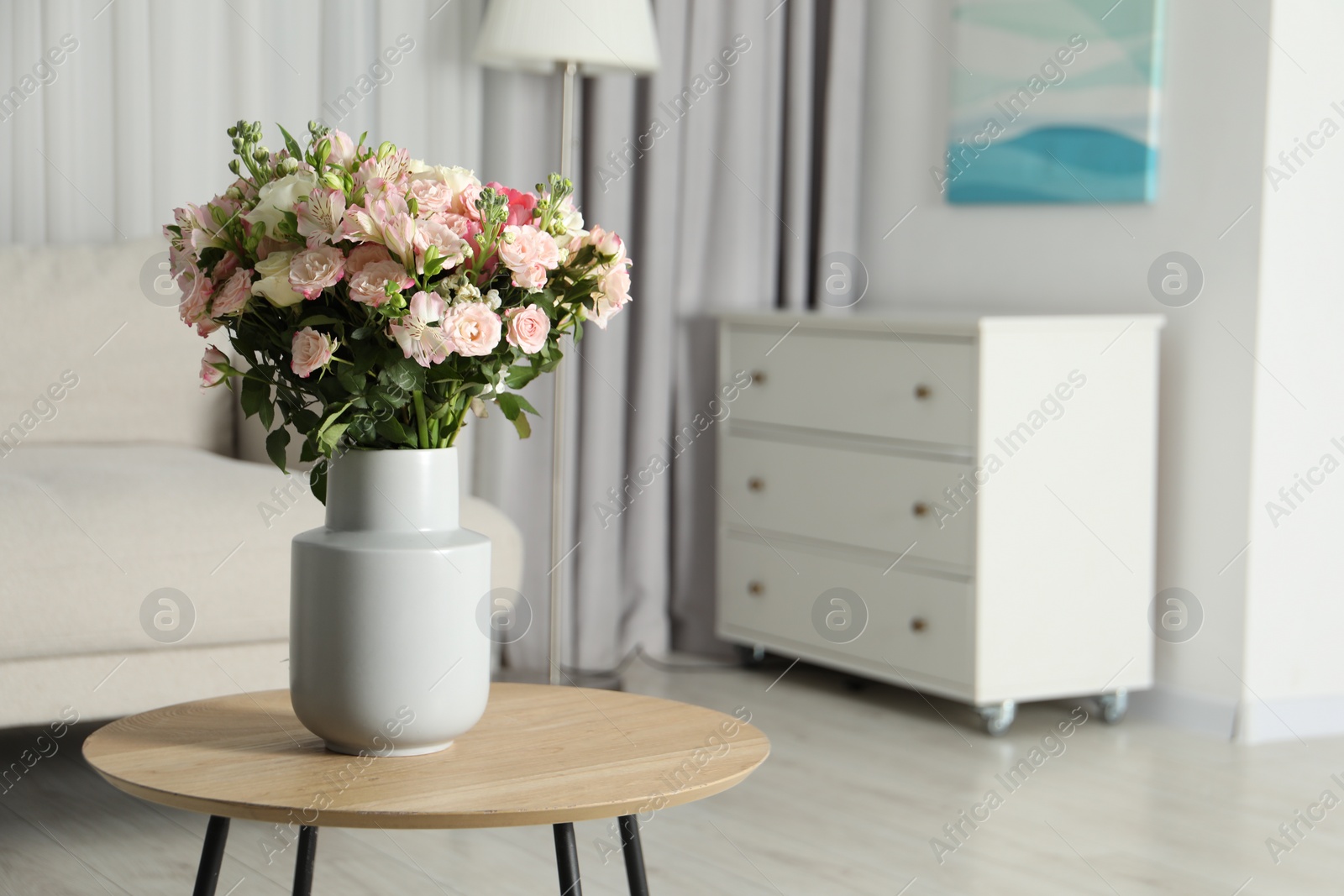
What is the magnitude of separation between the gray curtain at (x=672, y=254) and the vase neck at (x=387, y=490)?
1883 millimetres

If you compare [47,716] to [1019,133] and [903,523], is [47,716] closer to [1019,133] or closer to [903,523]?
[903,523]

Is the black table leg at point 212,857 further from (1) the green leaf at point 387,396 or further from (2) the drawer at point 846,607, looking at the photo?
(2) the drawer at point 846,607

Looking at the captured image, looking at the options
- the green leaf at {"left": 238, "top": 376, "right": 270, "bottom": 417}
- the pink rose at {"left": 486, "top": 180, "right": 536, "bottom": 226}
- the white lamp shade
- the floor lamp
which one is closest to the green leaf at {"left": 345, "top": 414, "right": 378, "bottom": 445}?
the green leaf at {"left": 238, "top": 376, "right": 270, "bottom": 417}

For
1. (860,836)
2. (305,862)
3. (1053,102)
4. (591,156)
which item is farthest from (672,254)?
(305,862)

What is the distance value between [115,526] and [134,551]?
4cm

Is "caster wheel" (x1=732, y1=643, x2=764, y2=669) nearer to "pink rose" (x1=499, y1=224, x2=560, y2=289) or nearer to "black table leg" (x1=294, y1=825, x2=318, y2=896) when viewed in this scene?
"black table leg" (x1=294, y1=825, x2=318, y2=896)

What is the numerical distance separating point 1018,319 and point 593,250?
1.57 meters

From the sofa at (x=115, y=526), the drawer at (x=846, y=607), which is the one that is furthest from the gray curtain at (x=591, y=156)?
the sofa at (x=115, y=526)

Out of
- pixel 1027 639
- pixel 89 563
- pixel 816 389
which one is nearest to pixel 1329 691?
pixel 1027 639

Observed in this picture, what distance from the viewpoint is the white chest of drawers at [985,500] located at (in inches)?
108

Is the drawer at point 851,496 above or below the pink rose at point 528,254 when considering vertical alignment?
below

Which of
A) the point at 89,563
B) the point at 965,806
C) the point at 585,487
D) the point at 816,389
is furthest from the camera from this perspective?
the point at 585,487

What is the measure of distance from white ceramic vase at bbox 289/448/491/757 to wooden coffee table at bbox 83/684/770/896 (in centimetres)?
4

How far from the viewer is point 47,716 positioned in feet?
6.68
